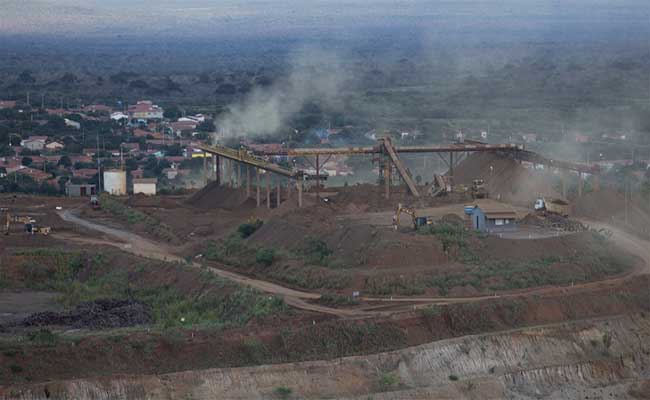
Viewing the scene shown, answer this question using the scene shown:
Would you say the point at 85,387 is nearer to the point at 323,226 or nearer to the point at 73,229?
the point at 323,226

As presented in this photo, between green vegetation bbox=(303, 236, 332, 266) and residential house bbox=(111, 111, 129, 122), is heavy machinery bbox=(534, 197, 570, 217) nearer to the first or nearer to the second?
green vegetation bbox=(303, 236, 332, 266)

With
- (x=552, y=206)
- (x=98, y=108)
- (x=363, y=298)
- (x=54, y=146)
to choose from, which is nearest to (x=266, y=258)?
(x=363, y=298)

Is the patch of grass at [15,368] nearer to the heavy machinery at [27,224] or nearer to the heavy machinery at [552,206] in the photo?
the heavy machinery at [27,224]

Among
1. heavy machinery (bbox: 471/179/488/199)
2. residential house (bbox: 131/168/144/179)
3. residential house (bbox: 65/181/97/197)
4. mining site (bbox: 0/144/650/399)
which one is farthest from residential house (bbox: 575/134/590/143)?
residential house (bbox: 65/181/97/197)

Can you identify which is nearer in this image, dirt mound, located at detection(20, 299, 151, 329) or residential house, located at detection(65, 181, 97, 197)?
dirt mound, located at detection(20, 299, 151, 329)

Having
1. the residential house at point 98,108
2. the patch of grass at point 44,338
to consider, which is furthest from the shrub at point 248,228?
the residential house at point 98,108

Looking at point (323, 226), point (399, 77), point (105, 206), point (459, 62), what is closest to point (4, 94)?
point (399, 77)
